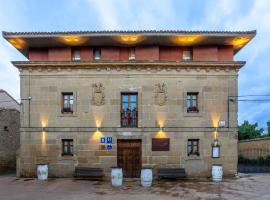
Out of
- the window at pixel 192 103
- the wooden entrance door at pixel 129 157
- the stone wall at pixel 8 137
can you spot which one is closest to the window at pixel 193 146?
the window at pixel 192 103

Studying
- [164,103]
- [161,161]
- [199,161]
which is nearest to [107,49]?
[164,103]

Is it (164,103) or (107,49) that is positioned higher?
(107,49)

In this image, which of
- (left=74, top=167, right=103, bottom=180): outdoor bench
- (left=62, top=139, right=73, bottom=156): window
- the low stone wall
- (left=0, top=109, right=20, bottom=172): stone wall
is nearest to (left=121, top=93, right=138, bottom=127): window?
(left=74, top=167, right=103, bottom=180): outdoor bench

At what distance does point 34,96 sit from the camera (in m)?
16.1

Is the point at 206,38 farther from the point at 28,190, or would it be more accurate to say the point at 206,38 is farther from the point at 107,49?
the point at 28,190

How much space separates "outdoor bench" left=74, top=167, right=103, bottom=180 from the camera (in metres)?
15.0

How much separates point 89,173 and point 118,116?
3.67 m

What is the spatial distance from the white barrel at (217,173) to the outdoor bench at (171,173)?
163 cm

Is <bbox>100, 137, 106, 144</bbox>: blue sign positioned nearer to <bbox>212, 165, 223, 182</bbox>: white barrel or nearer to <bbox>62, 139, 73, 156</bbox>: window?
<bbox>62, 139, 73, 156</bbox>: window

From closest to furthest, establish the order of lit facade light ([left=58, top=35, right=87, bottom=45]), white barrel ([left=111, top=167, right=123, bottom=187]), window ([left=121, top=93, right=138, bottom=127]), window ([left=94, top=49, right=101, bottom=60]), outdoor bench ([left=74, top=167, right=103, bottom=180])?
white barrel ([left=111, top=167, right=123, bottom=187]) → outdoor bench ([left=74, top=167, right=103, bottom=180]) → lit facade light ([left=58, top=35, right=87, bottom=45]) → window ([left=121, top=93, right=138, bottom=127]) → window ([left=94, top=49, right=101, bottom=60])

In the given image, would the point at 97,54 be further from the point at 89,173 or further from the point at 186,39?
the point at 89,173

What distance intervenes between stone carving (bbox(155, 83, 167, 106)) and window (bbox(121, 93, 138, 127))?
4.25 ft

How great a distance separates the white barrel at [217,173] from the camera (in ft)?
48.0

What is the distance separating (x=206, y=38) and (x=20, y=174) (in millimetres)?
13599
